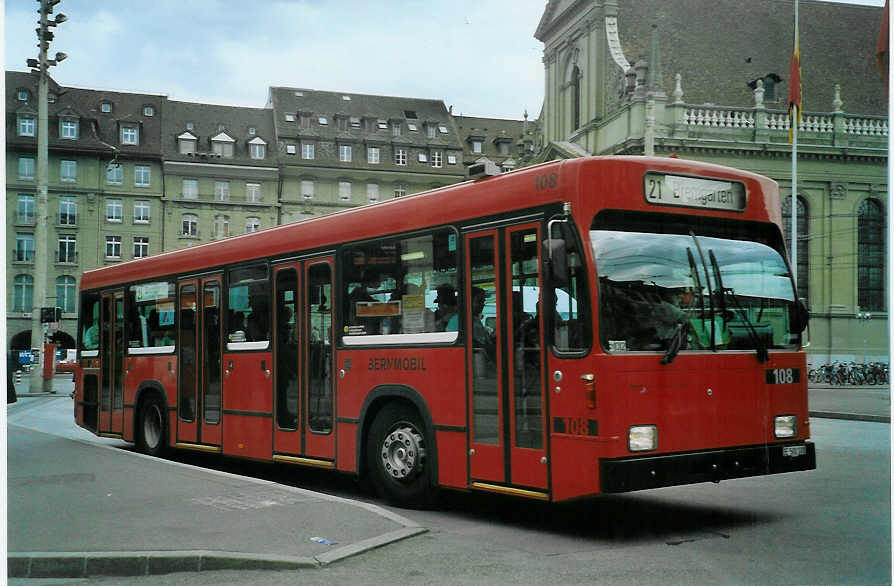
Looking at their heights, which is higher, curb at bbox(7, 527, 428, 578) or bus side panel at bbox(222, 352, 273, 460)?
bus side panel at bbox(222, 352, 273, 460)

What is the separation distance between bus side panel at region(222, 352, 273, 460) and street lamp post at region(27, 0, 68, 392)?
237 cm

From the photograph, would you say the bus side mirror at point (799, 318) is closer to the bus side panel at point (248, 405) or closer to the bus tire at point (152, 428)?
the bus side panel at point (248, 405)

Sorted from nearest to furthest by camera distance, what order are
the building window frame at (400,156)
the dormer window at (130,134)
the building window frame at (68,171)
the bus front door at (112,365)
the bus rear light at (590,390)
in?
1. the bus rear light at (590,390)
2. the building window frame at (68,171)
3. the bus front door at (112,365)
4. the dormer window at (130,134)
5. the building window frame at (400,156)

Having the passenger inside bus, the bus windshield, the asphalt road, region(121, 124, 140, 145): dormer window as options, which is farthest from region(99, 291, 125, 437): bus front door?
the bus windshield

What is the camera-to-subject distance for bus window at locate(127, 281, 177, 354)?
14445mm

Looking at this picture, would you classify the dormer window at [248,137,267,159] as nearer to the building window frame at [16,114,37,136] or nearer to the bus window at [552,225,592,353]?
the building window frame at [16,114,37,136]

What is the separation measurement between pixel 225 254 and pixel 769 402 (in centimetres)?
730

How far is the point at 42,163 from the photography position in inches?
443

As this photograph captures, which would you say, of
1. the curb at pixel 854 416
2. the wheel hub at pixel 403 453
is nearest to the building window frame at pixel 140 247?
the wheel hub at pixel 403 453

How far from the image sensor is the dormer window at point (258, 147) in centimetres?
5222

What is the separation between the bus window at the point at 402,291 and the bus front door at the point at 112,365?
661cm

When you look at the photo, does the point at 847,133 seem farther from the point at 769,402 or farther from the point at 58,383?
the point at 58,383

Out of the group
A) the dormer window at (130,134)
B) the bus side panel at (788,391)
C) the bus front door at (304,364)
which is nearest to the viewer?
the bus side panel at (788,391)

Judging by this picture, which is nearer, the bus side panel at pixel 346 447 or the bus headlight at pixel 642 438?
the bus headlight at pixel 642 438
